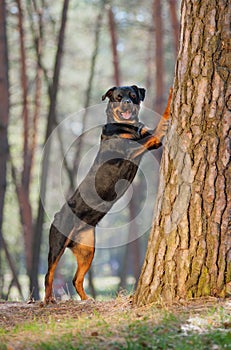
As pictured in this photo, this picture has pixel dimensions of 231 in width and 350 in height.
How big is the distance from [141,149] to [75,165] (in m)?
15.2

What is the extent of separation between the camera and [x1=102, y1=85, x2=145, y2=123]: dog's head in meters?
7.75

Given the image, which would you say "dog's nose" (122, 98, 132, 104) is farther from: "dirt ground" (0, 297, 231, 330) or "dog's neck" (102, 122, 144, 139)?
"dirt ground" (0, 297, 231, 330)

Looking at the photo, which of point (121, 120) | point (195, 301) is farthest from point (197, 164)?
point (121, 120)

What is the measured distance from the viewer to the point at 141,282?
647 cm

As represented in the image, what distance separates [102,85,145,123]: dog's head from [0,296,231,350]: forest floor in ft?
7.51

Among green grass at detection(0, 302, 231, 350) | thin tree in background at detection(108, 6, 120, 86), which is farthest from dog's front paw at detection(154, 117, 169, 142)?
thin tree in background at detection(108, 6, 120, 86)

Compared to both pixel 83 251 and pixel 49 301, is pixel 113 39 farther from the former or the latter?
pixel 49 301

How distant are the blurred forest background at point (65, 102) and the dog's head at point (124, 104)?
125 inches

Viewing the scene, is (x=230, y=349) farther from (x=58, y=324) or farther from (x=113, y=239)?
(x=113, y=239)

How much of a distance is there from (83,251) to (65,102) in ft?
89.6

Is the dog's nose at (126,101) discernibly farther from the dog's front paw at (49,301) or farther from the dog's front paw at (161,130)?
the dog's front paw at (49,301)

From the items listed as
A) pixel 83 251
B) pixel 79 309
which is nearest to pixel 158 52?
pixel 83 251

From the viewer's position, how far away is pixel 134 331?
5281 millimetres

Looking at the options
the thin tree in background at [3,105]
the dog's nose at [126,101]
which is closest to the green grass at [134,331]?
the dog's nose at [126,101]
